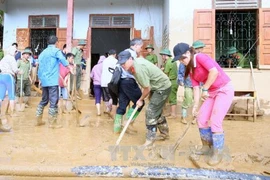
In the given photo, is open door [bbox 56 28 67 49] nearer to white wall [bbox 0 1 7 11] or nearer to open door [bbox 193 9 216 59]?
white wall [bbox 0 1 7 11]

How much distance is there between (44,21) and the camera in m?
9.91

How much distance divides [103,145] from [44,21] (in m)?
7.14

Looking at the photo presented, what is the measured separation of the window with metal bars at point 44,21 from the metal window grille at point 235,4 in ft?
18.2

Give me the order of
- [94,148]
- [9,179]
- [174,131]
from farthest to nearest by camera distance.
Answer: [174,131] → [94,148] → [9,179]

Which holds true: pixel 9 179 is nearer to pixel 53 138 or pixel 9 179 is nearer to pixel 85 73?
pixel 53 138

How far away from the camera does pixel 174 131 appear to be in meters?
5.33

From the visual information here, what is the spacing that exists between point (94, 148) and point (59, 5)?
23.8ft

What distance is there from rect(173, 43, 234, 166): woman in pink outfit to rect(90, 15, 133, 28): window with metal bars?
6.49 meters

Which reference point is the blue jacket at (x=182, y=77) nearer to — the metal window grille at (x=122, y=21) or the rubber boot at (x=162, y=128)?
the rubber boot at (x=162, y=128)

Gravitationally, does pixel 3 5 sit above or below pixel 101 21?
above

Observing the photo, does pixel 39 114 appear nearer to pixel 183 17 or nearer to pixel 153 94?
pixel 153 94

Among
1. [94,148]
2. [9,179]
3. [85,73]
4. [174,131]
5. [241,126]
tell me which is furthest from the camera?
[85,73]

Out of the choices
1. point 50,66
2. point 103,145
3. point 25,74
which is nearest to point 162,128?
point 103,145

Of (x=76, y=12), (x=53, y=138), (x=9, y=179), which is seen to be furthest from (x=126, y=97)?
(x=76, y=12)
